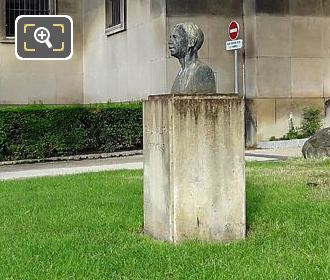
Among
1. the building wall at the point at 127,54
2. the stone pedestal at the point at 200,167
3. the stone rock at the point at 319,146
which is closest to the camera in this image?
the stone pedestal at the point at 200,167

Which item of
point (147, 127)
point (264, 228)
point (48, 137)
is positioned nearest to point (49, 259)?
point (147, 127)

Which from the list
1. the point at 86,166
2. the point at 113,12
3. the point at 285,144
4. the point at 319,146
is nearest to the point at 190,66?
the point at 319,146

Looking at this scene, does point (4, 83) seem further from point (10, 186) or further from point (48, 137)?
point (10, 186)

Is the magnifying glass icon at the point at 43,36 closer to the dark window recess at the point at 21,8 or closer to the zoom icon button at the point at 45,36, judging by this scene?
the zoom icon button at the point at 45,36

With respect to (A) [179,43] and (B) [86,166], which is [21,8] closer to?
(B) [86,166]

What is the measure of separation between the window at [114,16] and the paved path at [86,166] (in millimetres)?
5970

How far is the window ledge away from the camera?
20.5 meters

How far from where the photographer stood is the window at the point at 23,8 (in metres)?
24.2

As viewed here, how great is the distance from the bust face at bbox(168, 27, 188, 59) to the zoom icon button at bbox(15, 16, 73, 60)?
3698 millimetres

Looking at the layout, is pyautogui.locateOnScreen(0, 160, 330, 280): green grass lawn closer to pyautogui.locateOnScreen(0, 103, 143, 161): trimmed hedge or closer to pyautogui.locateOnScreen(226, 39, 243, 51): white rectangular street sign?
pyautogui.locateOnScreen(0, 103, 143, 161): trimmed hedge

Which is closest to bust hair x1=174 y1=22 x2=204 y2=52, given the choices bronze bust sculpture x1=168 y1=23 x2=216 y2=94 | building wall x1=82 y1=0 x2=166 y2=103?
bronze bust sculpture x1=168 y1=23 x2=216 y2=94

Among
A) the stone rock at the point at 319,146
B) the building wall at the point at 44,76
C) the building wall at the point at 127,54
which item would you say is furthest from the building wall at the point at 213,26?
the building wall at the point at 44,76

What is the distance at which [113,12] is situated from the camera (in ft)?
72.1

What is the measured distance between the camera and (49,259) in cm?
557
